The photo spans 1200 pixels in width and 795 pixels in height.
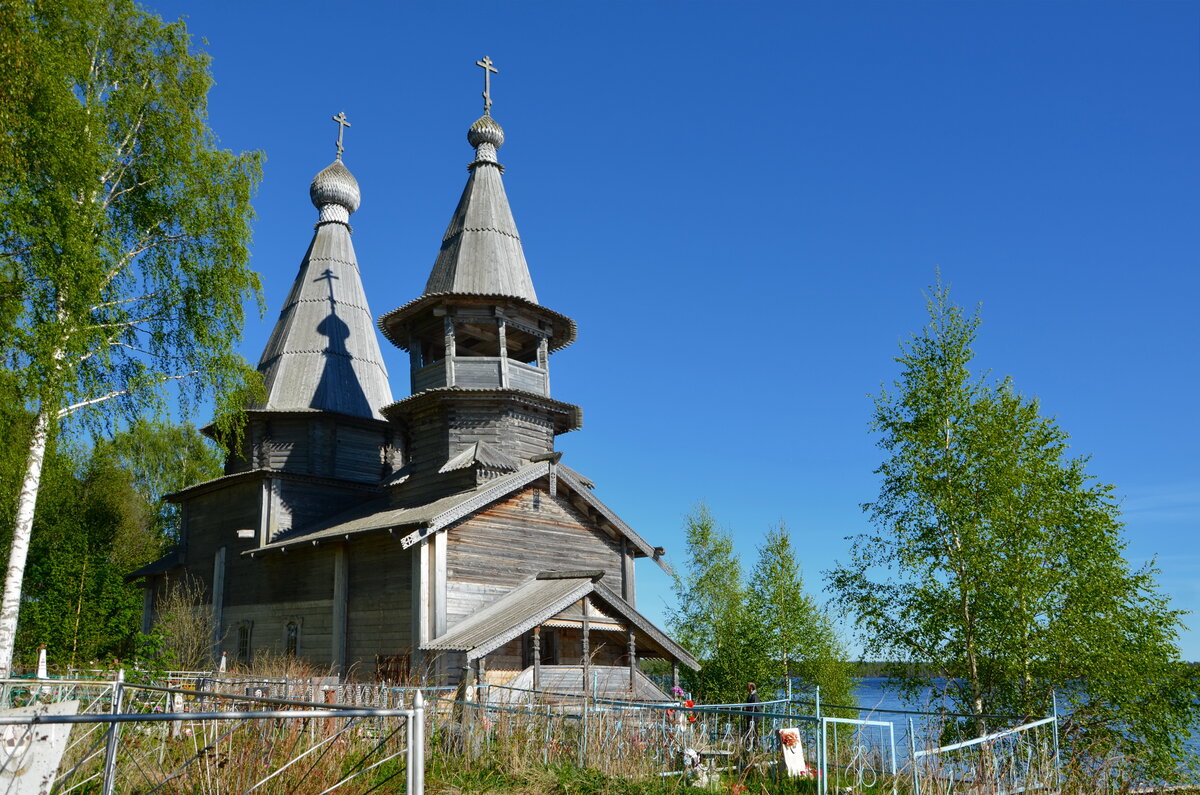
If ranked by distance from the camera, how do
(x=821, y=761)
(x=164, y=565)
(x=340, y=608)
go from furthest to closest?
1. (x=164, y=565)
2. (x=340, y=608)
3. (x=821, y=761)

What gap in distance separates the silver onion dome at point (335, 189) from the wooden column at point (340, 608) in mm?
14168

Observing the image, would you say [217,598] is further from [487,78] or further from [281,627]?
[487,78]

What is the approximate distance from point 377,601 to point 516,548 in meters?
3.17

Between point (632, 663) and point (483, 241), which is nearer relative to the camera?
point (632, 663)

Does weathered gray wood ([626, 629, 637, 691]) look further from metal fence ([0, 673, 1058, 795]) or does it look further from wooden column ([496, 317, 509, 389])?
wooden column ([496, 317, 509, 389])

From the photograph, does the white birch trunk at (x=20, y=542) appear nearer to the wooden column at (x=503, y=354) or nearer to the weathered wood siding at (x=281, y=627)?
the weathered wood siding at (x=281, y=627)

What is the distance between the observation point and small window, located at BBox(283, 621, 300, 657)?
2119 centimetres

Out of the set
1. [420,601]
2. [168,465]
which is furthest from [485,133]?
[168,465]

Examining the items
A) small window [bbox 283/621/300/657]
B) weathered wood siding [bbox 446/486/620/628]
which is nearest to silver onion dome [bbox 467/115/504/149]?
weathered wood siding [bbox 446/486/620/628]

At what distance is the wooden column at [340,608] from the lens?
64.4 ft

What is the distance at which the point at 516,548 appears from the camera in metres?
19.8

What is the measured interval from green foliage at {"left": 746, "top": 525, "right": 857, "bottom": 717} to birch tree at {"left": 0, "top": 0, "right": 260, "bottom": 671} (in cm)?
2074

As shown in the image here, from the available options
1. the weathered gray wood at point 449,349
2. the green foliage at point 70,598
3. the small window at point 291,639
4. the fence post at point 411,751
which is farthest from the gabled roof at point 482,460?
the fence post at point 411,751

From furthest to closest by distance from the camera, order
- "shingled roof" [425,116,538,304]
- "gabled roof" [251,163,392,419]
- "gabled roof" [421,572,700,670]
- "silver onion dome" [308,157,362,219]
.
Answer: "silver onion dome" [308,157,362,219], "gabled roof" [251,163,392,419], "shingled roof" [425,116,538,304], "gabled roof" [421,572,700,670]
